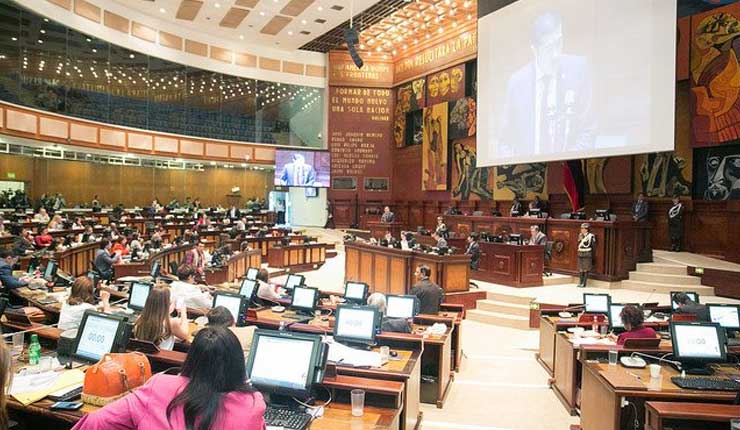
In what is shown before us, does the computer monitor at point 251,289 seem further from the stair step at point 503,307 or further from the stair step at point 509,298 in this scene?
the stair step at point 509,298

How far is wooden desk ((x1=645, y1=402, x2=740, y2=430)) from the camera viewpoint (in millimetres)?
3230

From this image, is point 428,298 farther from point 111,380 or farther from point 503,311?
point 111,380

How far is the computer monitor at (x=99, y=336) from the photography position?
333 centimetres

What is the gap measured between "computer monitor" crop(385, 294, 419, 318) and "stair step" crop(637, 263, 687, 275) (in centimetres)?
706

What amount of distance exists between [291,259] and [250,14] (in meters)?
9.31

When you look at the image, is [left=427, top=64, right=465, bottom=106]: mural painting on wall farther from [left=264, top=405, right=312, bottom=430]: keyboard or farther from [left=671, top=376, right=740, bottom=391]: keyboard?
[left=264, top=405, right=312, bottom=430]: keyboard

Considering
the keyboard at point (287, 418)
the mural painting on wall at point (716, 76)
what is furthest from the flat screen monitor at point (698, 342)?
the mural painting on wall at point (716, 76)

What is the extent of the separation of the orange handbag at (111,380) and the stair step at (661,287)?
393 inches

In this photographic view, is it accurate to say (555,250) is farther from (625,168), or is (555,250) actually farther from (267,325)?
(267,325)

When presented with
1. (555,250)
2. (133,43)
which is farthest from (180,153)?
(555,250)

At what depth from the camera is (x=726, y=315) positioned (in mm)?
5406

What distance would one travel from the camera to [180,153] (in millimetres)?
19500

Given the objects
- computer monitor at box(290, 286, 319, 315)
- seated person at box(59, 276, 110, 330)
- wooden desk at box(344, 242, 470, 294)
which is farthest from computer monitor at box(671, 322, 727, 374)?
wooden desk at box(344, 242, 470, 294)

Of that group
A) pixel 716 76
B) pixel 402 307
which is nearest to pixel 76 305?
pixel 402 307
